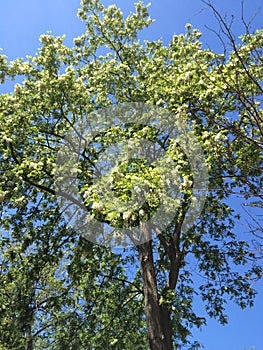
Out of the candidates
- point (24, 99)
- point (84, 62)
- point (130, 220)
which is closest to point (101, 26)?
point (84, 62)

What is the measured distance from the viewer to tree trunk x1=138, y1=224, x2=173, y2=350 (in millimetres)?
9953

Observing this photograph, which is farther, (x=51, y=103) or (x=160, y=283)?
(x=160, y=283)

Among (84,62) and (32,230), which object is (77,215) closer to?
(32,230)

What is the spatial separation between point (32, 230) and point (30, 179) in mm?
2105

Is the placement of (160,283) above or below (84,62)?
below

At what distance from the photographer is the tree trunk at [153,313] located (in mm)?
9953

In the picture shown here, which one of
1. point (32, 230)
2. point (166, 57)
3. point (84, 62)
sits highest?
point (84, 62)

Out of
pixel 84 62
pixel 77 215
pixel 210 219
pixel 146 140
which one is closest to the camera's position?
pixel 146 140

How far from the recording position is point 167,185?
952 centimetres

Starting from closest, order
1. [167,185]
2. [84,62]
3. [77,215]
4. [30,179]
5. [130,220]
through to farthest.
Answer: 1. [130,220]
2. [167,185]
3. [30,179]
4. [77,215]
5. [84,62]

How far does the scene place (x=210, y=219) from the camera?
518 inches

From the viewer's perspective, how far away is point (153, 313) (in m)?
10.3

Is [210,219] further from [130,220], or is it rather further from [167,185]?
[130,220]

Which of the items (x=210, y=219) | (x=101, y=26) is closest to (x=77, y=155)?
(x=210, y=219)
